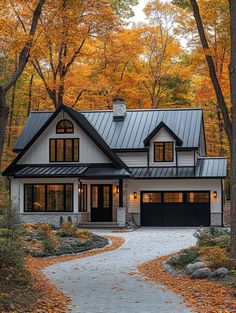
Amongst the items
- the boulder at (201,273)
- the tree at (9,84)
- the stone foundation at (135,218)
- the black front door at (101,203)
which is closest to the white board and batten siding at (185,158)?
the stone foundation at (135,218)

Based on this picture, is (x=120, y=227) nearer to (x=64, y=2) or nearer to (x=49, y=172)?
(x=49, y=172)

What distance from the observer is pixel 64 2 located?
15789 millimetres

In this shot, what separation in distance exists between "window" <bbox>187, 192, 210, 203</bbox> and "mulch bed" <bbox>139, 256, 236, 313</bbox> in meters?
16.9

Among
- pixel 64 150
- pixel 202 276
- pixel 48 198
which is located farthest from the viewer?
pixel 64 150

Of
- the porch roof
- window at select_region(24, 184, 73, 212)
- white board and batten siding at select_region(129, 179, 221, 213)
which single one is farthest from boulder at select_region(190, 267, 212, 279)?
white board and batten siding at select_region(129, 179, 221, 213)

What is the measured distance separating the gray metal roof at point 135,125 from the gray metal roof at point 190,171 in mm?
1353

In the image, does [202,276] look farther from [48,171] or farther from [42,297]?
[48,171]

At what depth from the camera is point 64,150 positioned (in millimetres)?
31188

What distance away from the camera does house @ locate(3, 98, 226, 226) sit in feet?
98.1

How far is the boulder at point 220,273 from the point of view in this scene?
1178cm

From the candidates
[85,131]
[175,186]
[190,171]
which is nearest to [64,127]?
[85,131]

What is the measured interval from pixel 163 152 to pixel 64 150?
5.86 m

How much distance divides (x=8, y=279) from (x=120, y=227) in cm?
1910

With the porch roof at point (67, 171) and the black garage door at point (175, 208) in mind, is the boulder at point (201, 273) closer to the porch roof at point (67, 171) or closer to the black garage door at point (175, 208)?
the porch roof at point (67, 171)
